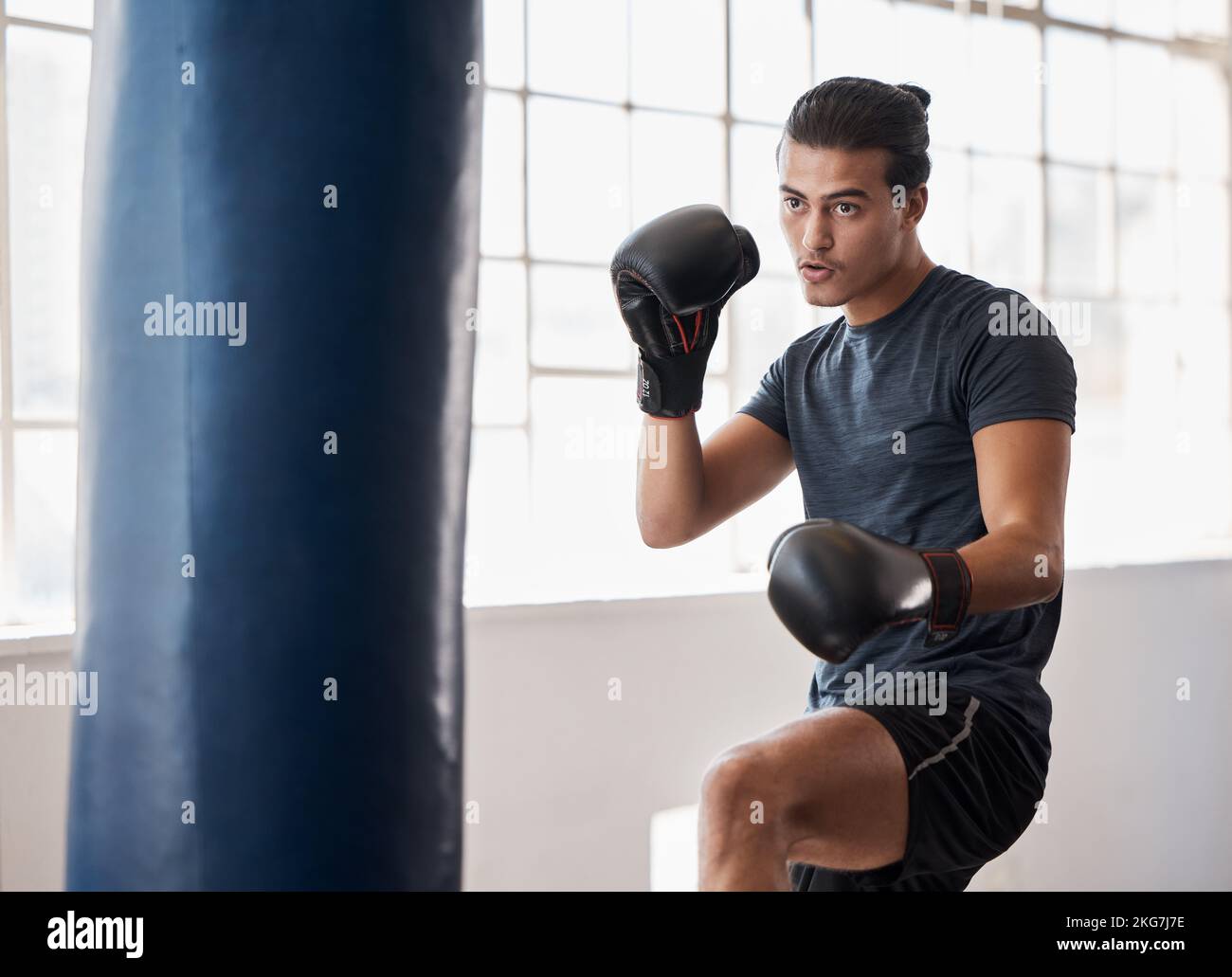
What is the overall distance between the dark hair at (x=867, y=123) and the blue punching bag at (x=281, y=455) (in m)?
0.58

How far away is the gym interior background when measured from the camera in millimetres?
2389

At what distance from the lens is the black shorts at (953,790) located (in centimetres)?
143

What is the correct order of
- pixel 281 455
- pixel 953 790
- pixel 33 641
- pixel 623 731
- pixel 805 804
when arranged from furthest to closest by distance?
1. pixel 623 731
2. pixel 33 641
3. pixel 953 790
4. pixel 805 804
5. pixel 281 455

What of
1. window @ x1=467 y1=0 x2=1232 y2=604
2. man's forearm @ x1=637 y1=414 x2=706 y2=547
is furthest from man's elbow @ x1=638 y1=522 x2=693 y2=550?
window @ x1=467 y1=0 x2=1232 y2=604

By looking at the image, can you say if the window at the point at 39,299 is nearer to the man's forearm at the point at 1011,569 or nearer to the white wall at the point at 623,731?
the white wall at the point at 623,731

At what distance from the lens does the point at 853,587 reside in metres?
1.26

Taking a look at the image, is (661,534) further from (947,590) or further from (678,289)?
(947,590)

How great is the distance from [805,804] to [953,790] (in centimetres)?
24

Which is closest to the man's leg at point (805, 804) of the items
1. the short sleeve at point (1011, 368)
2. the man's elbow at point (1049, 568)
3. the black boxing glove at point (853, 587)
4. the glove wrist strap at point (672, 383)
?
the black boxing glove at point (853, 587)

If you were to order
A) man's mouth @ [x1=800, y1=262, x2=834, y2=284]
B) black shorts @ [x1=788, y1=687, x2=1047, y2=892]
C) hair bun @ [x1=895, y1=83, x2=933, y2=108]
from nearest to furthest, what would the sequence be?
black shorts @ [x1=788, y1=687, x2=1047, y2=892] < man's mouth @ [x1=800, y1=262, x2=834, y2=284] < hair bun @ [x1=895, y1=83, x2=933, y2=108]

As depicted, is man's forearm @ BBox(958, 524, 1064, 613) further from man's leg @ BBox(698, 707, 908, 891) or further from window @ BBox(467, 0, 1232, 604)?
window @ BBox(467, 0, 1232, 604)

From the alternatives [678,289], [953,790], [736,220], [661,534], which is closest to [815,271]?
[678,289]

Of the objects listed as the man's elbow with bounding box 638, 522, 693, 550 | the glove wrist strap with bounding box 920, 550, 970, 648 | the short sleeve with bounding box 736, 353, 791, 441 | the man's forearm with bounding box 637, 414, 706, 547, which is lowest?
the glove wrist strap with bounding box 920, 550, 970, 648

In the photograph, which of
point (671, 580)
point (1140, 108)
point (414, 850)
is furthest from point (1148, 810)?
point (414, 850)
